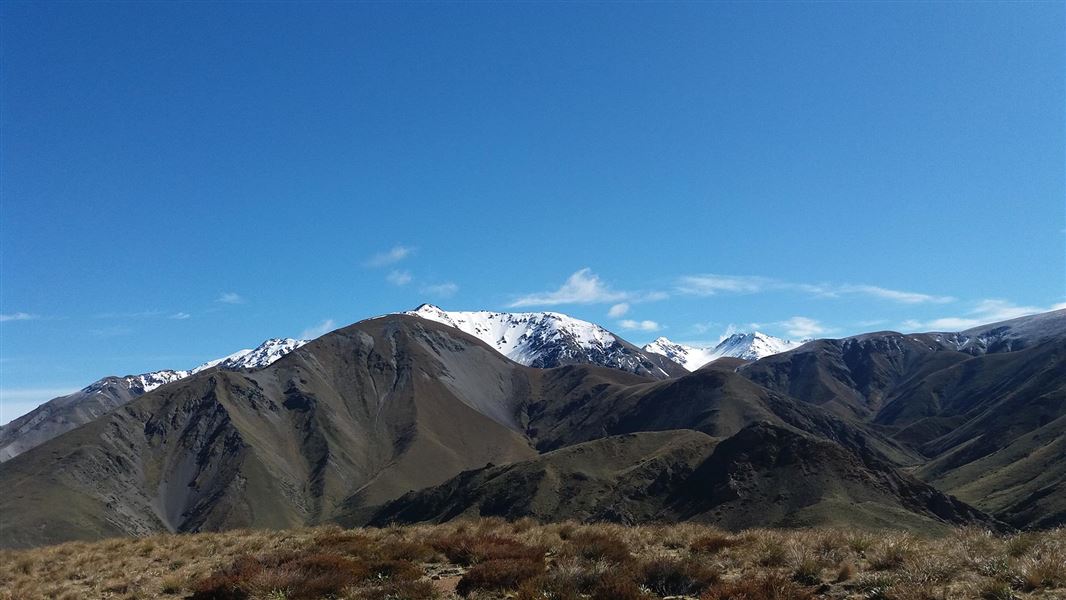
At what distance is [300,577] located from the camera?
14.9 m

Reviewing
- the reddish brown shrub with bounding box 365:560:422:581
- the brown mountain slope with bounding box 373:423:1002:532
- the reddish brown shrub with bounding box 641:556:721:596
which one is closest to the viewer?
the reddish brown shrub with bounding box 641:556:721:596

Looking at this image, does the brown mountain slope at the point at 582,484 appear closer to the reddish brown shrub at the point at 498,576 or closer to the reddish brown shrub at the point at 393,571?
the reddish brown shrub at the point at 393,571

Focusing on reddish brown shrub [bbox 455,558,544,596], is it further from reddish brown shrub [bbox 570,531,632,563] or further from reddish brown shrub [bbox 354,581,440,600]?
reddish brown shrub [bbox 570,531,632,563]

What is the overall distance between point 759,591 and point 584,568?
11.9ft

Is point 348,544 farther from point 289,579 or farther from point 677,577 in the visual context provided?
point 677,577

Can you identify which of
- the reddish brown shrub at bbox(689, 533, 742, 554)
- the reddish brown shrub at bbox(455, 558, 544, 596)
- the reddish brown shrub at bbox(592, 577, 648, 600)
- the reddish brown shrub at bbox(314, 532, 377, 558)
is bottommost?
the reddish brown shrub at bbox(689, 533, 742, 554)

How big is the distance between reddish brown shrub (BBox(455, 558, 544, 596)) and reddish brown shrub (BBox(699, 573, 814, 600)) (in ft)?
11.7

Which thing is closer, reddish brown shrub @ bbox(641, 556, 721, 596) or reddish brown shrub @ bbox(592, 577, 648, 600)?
reddish brown shrub @ bbox(592, 577, 648, 600)

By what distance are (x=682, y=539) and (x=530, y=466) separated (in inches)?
5976

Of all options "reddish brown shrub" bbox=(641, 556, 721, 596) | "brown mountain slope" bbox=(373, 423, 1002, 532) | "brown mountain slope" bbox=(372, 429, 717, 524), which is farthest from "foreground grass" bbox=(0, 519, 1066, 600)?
"brown mountain slope" bbox=(372, 429, 717, 524)

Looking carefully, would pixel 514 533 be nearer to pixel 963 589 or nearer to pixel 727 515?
pixel 963 589

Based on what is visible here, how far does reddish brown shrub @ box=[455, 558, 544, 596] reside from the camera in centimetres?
1427

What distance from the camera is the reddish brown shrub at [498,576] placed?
562 inches

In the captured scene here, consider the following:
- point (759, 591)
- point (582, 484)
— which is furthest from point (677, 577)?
point (582, 484)
